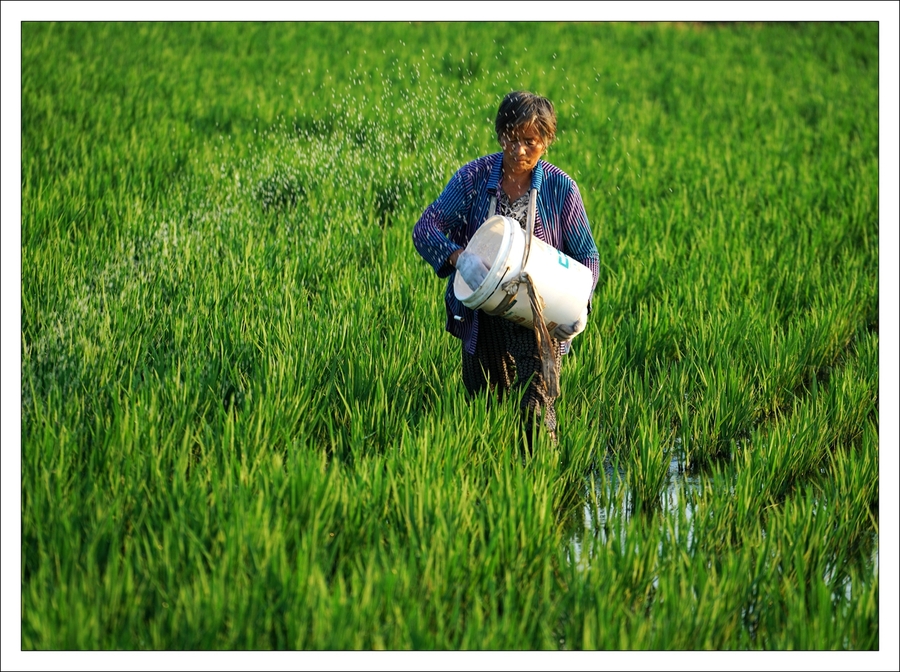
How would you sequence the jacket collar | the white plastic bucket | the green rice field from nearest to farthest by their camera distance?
1. the green rice field
2. the white plastic bucket
3. the jacket collar

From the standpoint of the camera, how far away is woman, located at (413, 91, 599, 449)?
6.97 ft

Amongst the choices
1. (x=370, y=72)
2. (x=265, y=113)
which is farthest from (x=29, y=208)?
(x=370, y=72)

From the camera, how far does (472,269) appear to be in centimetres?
211

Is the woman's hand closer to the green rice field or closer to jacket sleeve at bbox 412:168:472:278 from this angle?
jacket sleeve at bbox 412:168:472:278

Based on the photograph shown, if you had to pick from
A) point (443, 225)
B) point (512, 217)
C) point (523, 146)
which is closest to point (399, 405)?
point (443, 225)

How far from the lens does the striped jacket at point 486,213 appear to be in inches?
88.4

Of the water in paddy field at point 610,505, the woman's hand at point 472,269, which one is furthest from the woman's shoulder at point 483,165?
the water in paddy field at point 610,505

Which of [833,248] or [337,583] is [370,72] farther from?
[337,583]

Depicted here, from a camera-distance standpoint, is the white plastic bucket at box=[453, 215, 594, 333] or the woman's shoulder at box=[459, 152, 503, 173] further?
the woman's shoulder at box=[459, 152, 503, 173]

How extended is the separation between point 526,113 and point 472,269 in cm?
37

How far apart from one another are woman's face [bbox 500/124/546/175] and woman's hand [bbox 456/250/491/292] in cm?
25

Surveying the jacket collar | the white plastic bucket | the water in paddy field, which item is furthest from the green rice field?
the jacket collar

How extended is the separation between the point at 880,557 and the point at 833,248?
8.82 ft

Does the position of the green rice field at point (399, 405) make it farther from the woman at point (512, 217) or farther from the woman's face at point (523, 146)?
the woman's face at point (523, 146)
